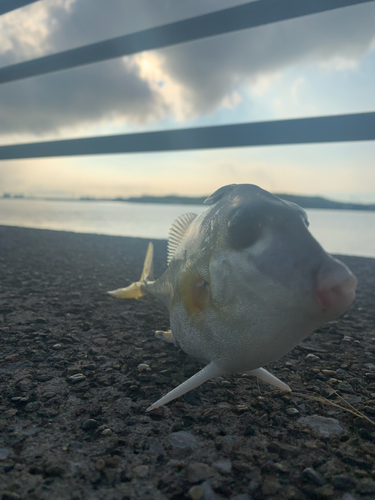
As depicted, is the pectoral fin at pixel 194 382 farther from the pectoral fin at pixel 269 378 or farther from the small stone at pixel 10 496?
the small stone at pixel 10 496

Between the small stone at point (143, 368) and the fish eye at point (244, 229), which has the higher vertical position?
the fish eye at point (244, 229)

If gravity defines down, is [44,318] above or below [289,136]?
below

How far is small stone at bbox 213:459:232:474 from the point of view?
1.38 metres

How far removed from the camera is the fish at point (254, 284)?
4.46ft

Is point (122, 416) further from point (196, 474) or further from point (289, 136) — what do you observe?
point (289, 136)

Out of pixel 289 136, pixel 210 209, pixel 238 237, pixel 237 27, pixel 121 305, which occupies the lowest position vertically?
pixel 121 305

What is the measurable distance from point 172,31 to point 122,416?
351 inches

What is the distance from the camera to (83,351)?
2.45m

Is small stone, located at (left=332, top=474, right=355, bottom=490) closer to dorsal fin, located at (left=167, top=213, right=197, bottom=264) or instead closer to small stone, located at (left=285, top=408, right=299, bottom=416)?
small stone, located at (left=285, top=408, right=299, bottom=416)

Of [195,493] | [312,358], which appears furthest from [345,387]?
[195,493]

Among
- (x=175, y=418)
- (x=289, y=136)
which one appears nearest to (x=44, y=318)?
(x=175, y=418)

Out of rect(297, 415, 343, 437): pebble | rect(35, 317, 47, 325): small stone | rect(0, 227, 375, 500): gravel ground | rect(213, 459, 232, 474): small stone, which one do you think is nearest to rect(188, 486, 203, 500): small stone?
rect(0, 227, 375, 500): gravel ground

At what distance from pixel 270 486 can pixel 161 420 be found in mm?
610

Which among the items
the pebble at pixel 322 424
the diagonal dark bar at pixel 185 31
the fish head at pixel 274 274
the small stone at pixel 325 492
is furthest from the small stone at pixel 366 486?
the diagonal dark bar at pixel 185 31
